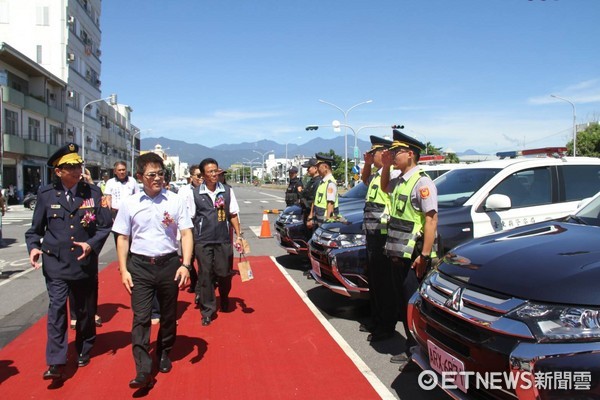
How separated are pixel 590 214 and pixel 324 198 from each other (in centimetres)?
406

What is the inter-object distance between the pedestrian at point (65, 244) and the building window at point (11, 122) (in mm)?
33459

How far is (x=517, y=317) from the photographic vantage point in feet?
7.69

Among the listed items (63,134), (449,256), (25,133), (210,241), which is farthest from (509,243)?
(63,134)

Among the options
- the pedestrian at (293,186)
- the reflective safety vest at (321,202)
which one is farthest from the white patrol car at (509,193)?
the pedestrian at (293,186)

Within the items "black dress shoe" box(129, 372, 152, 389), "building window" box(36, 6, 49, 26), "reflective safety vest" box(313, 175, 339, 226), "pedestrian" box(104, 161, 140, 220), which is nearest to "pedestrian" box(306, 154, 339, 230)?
"reflective safety vest" box(313, 175, 339, 226)

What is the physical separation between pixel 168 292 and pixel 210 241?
69.0 inches

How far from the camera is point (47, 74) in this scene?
37.7 metres

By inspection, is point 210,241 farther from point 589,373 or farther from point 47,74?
point 47,74

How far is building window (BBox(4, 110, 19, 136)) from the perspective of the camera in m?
32.2

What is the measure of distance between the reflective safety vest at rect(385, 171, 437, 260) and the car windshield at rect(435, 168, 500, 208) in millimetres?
1574

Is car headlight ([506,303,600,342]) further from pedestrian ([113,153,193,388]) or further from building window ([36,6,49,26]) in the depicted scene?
building window ([36,6,49,26])

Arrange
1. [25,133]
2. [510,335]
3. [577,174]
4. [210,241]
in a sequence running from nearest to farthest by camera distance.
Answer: [510,335] < [210,241] < [577,174] < [25,133]

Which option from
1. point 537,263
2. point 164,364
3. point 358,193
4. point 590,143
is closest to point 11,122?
point 358,193

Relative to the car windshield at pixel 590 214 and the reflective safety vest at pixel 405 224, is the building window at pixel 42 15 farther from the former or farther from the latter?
the car windshield at pixel 590 214
